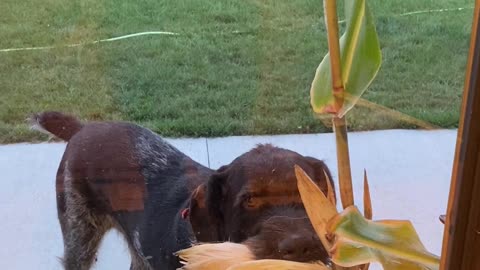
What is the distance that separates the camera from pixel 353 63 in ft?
1.56

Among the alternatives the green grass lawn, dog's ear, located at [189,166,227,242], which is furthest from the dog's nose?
the green grass lawn

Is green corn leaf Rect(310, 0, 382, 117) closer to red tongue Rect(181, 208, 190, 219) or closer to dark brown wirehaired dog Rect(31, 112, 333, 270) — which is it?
dark brown wirehaired dog Rect(31, 112, 333, 270)

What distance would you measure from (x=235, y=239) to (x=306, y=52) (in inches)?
30.5

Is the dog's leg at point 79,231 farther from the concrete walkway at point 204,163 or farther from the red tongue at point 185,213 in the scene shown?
the red tongue at point 185,213

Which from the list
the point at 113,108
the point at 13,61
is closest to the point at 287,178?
the point at 113,108

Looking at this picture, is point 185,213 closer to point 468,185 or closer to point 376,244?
point 376,244

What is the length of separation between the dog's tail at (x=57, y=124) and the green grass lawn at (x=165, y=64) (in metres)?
0.07

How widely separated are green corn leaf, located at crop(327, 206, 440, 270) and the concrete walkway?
1125 mm

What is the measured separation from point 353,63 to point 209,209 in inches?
35.2


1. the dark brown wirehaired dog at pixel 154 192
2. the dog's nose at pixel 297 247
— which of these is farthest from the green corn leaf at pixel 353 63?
the dark brown wirehaired dog at pixel 154 192

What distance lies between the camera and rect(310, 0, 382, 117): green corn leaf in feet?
1.53

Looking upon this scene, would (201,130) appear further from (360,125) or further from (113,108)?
(360,125)

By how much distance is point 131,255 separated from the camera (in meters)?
1.75

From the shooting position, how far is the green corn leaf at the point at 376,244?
0.41 meters
